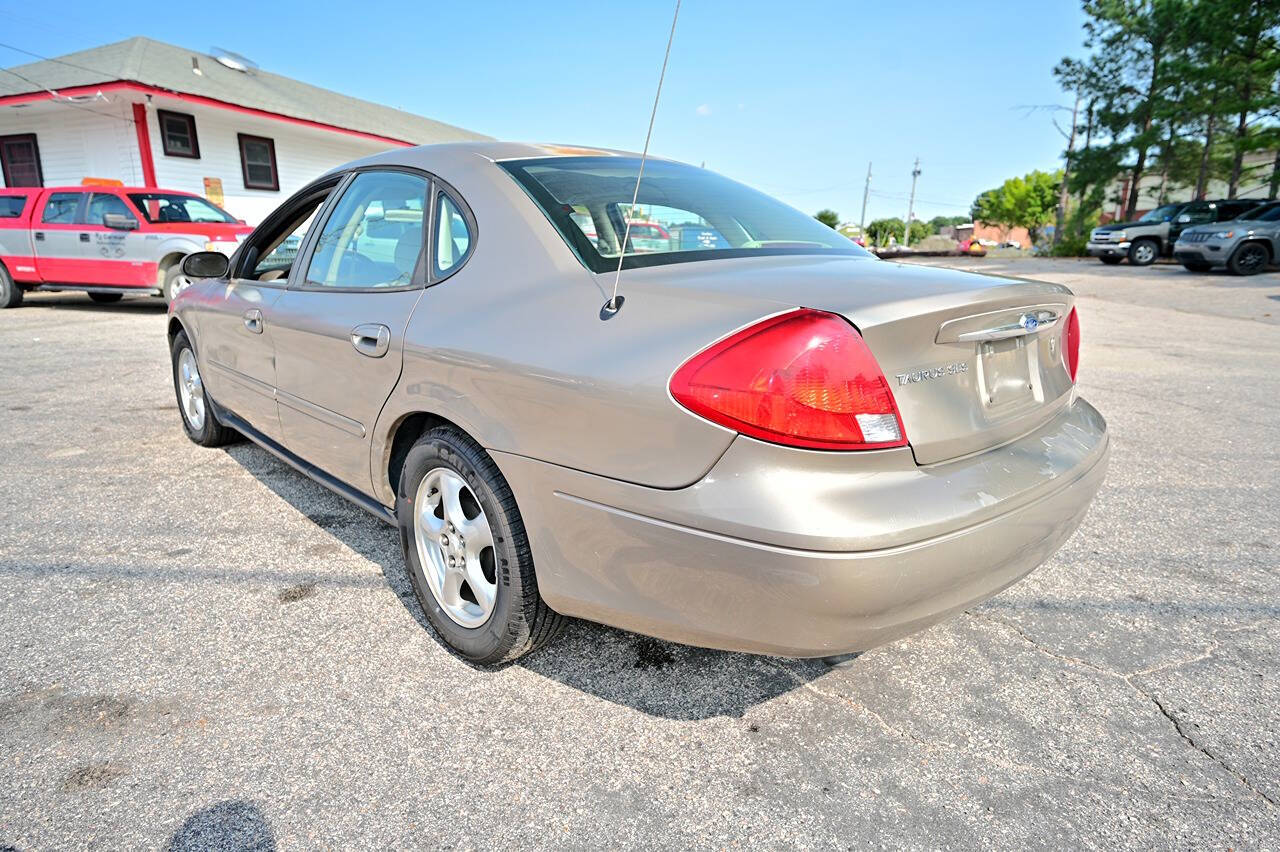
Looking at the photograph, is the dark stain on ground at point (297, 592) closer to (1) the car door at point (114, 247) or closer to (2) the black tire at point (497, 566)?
(2) the black tire at point (497, 566)

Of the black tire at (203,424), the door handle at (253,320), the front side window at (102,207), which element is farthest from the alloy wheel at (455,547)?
the front side window at (102,207)

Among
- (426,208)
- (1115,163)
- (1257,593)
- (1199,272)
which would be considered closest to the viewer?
(426,208)

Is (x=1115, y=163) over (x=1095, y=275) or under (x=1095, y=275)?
over

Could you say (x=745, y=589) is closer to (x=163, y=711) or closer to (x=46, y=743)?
(x=163, y=711)

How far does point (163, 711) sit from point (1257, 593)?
365 centimetres

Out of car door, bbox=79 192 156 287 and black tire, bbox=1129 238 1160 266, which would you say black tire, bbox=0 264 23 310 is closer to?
car door, bbox=79 192 156 287

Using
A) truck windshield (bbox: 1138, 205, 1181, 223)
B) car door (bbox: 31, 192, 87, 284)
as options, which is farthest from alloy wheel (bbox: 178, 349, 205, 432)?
truck windshield (bbox: 1138, 205, 1181, 223)

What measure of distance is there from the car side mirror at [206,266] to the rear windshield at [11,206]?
33.8 feet

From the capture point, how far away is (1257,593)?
2797mm

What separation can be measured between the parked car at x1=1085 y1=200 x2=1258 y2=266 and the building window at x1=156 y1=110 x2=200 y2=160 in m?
24.9

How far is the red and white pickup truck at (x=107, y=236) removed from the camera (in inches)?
411

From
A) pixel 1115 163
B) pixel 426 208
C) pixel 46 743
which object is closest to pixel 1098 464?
pixel 426 208

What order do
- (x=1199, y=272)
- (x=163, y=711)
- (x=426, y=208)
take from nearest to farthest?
(x=163, y=711) → (x=426, y=208) → (x=1199, y=272)

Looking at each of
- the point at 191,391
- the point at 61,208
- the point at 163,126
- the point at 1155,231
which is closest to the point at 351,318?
the point at 191,391
